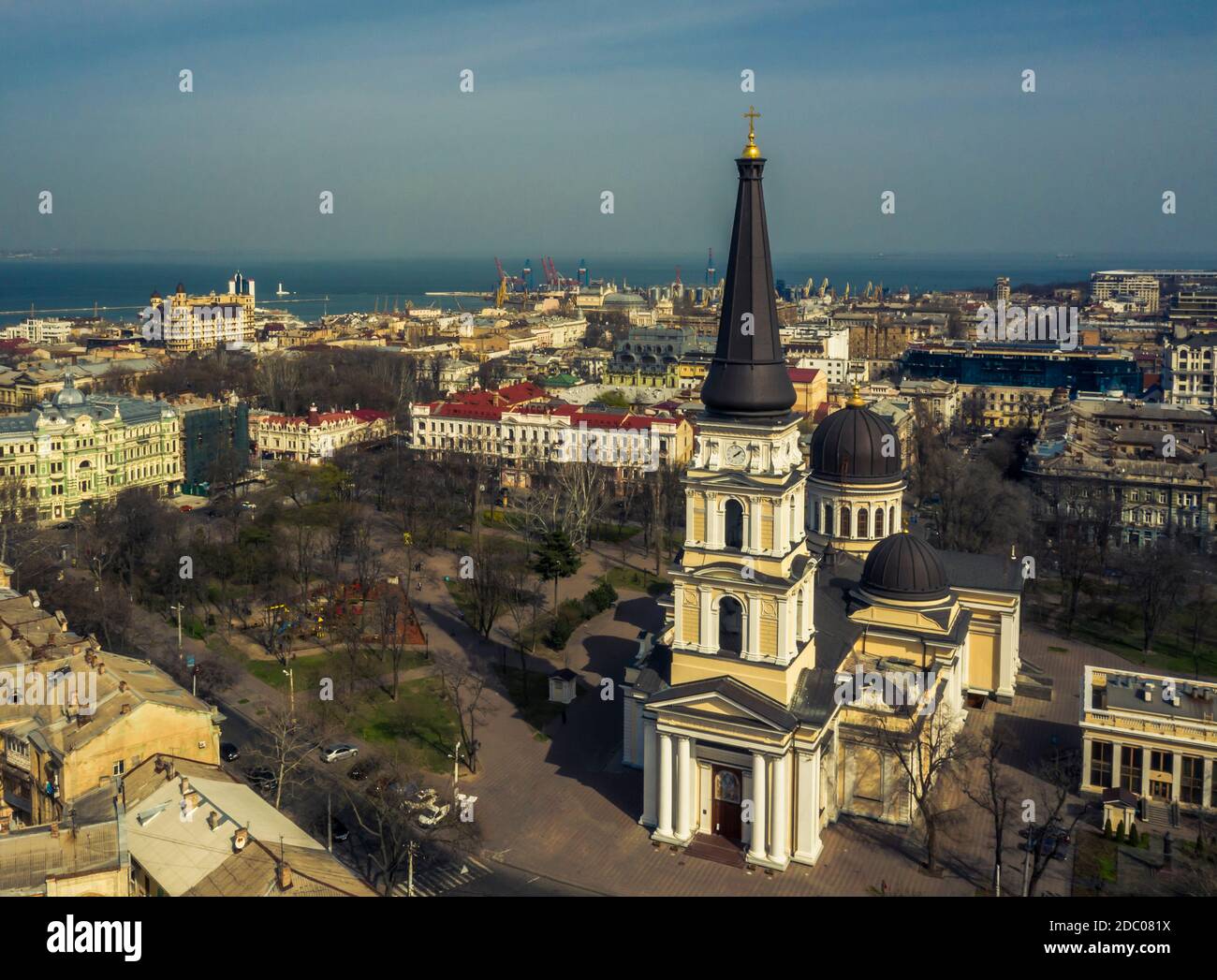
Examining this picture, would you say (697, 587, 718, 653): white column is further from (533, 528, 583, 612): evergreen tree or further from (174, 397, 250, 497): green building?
(174, 397, 250, 497): green building

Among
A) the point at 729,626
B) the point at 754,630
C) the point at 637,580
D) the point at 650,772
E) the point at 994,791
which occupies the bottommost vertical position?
the point at 650,772

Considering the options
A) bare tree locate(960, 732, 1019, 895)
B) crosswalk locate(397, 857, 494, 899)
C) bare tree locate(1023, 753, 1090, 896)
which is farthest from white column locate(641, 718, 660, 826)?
bare tree locate(1023, 753, 1090, 896)

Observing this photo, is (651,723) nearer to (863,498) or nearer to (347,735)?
(347,735)

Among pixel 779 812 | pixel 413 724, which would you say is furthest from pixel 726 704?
pixel 413 724

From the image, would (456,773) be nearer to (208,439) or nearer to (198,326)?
(208,439)

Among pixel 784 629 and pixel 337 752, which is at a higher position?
pixel 784 629

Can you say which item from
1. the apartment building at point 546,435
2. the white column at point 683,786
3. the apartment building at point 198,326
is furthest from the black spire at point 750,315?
the apartment building at point 198,326

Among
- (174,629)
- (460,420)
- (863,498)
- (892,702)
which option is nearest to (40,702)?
(174,629)
